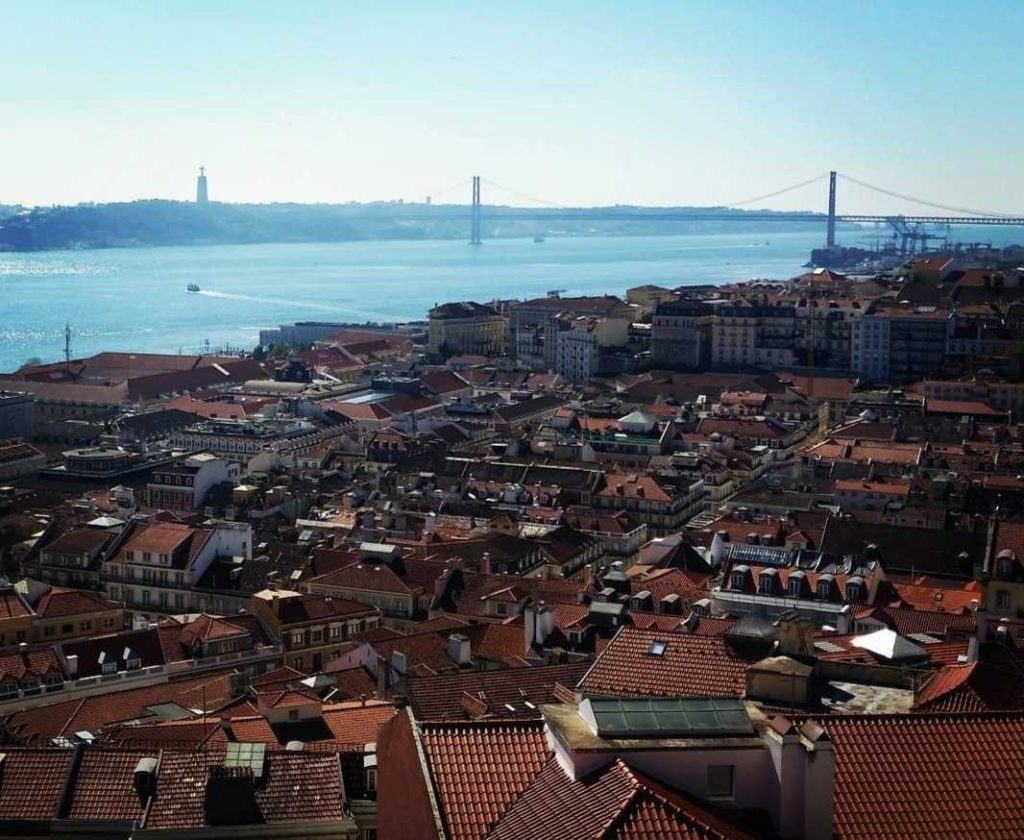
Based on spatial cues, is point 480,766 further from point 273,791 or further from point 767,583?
point 767,583

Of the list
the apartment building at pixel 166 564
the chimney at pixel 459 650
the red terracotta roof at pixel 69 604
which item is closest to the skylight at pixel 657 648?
the chimney at pixel 459 650

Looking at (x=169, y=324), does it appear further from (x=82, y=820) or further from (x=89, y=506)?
(x=82, y=820)

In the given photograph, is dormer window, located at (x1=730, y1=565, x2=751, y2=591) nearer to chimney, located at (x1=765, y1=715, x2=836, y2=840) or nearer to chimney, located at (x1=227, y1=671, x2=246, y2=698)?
chimney, located at (x1=227, y1=671, x2=246, y2=698)

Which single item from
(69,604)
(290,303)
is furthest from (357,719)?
(290,303)

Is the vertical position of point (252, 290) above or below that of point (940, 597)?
below

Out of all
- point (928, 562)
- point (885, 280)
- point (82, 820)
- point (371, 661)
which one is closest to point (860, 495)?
point (928, 562)

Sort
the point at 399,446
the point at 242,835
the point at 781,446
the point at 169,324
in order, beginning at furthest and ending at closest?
the point at 169,324
the point at 781,446
the point at 399,446
the point at 242,835

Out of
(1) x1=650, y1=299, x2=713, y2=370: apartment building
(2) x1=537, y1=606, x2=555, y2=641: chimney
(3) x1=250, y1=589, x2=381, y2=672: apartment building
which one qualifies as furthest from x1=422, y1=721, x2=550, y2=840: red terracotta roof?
(1) x1=650, y1=299, x2=713, y2=370: apartment building
